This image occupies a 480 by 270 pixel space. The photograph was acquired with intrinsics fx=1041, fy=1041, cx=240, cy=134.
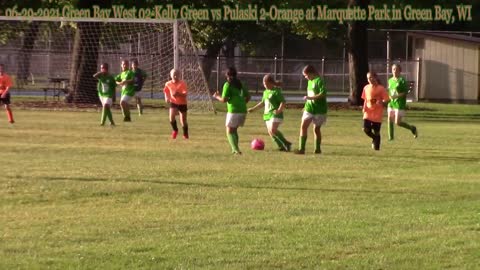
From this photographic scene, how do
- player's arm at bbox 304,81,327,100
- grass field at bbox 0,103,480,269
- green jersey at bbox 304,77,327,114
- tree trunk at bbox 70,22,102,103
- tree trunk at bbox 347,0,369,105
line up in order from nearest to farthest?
grass field at bbox 0,103,480,269
player's arm at bbox 304,81,327,100
green jersey at bbox 304,77,327,114
tree trunk at bbox 70,22,102,103
tree trunk at bbox 347,0,369,105

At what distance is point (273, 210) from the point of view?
12070mm

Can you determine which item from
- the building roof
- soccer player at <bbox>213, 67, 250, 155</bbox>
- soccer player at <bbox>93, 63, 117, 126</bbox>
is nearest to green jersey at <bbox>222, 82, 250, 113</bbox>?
soccer player at <bbox>213, 67, 250, 155</bbox>

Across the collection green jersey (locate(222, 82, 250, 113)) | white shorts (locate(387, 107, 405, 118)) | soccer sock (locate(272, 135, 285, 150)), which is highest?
green jersey (locate(222, 82, 250, 113))

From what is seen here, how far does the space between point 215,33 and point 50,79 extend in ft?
65.5

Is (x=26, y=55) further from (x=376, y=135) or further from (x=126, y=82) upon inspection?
(x=376, y=135)

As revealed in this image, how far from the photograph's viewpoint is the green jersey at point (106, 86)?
26906mm

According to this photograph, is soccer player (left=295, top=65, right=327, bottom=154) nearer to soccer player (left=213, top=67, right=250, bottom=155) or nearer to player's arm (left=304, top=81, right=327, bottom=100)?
player's arm (left=304, top=81, right=327, bottom=100)

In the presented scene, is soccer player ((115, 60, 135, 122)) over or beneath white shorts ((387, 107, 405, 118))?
over

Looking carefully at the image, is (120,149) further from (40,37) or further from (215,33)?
(215,33)

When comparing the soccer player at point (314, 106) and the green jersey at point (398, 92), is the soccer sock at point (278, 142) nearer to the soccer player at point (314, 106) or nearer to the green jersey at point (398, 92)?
the soccer player at point (314, 106)

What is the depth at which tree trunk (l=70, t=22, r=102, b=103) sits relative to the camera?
39.8 meters

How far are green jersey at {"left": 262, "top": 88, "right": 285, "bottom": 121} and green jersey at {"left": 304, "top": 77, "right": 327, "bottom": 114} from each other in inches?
22.4

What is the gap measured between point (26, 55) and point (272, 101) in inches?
1148

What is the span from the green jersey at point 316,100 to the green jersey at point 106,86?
8250 mm
